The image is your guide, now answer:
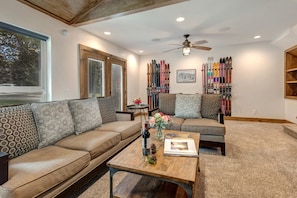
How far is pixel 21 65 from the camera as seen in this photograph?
2.67 metres

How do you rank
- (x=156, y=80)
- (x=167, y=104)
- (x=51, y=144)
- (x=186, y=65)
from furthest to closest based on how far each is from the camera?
(x=156, y=80) → (x=186, y=65) → (x=167, y=104) → (x=51, y=144)

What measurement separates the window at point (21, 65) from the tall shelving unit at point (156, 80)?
389 centimetres

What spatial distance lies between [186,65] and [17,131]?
5.29m

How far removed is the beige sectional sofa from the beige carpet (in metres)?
0.42

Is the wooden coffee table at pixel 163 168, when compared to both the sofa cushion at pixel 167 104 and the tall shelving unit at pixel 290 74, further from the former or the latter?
the tall shelving unit at pixel 290 74

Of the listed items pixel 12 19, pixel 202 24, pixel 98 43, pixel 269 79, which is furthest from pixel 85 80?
pixel 269 79

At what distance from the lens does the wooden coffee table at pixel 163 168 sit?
116 centimetres

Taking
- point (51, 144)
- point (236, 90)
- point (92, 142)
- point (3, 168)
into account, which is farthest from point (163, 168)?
point (236, 90)

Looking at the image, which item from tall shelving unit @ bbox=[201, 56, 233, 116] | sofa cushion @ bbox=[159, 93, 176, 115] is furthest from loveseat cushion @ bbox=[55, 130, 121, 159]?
tall shelving unit @ bbox=[201, 56, 233, 116]

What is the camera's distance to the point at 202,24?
3.44 meters

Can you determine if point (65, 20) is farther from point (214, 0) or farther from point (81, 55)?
point (214, 0)

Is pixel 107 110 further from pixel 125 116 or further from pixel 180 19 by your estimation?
pixel 180 19

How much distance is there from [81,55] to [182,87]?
369 centimetres

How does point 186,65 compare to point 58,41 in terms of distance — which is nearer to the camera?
point 58,41
